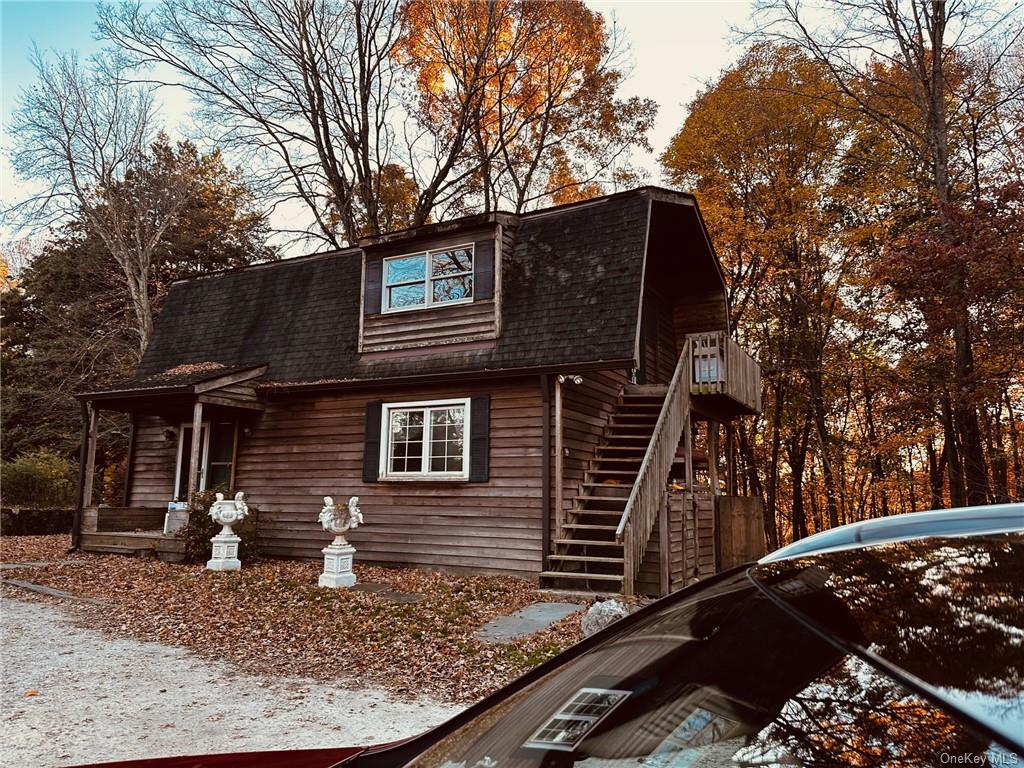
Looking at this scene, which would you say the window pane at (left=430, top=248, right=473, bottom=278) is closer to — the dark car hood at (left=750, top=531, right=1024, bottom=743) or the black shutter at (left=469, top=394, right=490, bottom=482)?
the black shutter at (left=469, top=394, right=490, bottom=482)

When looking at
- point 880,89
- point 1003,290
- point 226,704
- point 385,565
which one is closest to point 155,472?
point 385,565

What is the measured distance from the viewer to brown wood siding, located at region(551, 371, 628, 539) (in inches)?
420

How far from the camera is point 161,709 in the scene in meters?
4.86

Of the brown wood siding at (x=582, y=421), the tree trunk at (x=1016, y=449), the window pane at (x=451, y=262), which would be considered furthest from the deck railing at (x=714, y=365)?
the tree trunk at (x=1016, y=449)

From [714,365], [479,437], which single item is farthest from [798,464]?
[479,437]

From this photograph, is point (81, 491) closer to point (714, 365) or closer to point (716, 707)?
point (714, 365)

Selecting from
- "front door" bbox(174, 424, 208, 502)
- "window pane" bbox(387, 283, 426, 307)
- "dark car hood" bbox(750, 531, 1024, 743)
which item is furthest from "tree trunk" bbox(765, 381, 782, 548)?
"dark car hood" bbox(750, 531, 1024, 743)

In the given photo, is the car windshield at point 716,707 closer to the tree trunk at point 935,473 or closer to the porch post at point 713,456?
the porch post at point 713,456

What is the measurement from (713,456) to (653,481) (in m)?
4.46

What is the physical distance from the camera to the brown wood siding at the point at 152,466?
47.0 ft

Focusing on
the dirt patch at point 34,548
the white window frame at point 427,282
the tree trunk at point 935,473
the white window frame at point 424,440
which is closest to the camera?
the white window frame at point 424,440

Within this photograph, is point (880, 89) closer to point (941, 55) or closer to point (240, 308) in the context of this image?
point (941, 55)

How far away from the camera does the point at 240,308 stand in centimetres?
1507

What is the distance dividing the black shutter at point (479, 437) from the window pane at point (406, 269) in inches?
115
